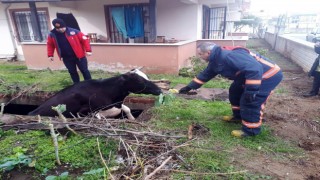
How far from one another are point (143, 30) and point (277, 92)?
577 cm

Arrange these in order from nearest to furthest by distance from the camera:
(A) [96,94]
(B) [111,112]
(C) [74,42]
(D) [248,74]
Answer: (D) [248,74] < (A) [96,94] < (B) [111,112] < (C) [74,42]

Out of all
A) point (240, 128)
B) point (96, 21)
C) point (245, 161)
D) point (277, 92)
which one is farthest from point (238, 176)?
point (96, 21)

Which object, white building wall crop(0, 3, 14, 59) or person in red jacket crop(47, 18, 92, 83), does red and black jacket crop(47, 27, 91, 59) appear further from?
white building wall crop(0, 3, 14, 59)

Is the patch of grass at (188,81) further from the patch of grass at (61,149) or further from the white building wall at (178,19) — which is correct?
the patch of grass at (61,149)

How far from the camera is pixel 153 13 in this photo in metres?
7.19

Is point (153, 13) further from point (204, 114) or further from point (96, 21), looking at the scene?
point (204, 114)

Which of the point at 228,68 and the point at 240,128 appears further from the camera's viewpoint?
the point at 240,128

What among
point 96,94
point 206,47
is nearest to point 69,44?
point 96,94

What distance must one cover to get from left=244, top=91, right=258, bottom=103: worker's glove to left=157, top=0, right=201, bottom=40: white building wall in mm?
6537

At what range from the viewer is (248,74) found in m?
2.77

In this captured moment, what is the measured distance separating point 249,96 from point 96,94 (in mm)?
2522

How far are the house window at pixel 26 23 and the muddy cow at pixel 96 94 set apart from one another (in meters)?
8.17

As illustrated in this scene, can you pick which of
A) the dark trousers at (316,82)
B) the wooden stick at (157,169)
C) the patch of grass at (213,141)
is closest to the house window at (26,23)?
the patch of grass at (213,141)

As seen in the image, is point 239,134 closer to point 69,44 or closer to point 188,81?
point 188,81
